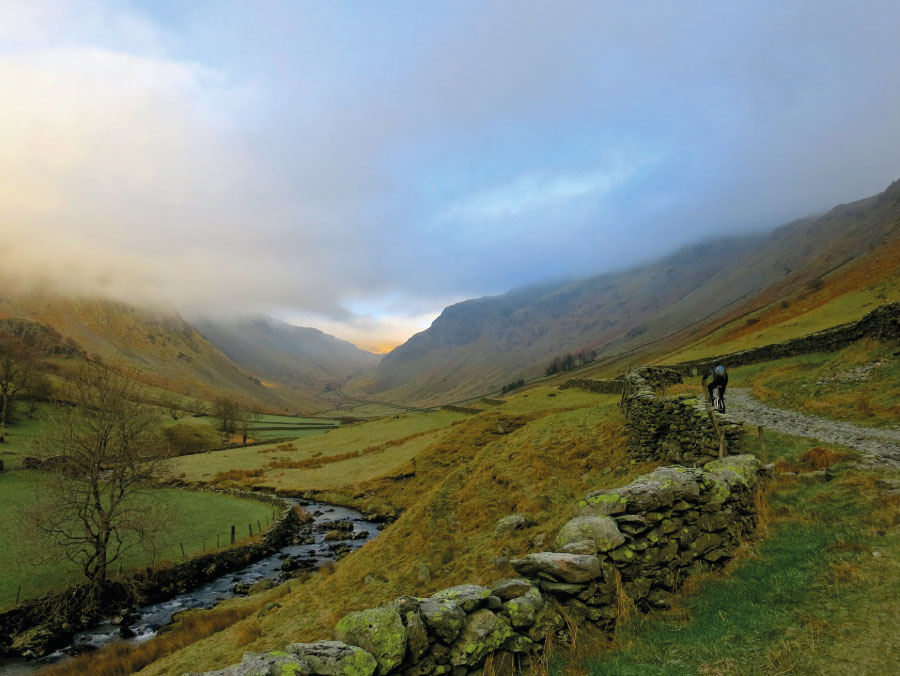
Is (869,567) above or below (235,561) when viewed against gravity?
above

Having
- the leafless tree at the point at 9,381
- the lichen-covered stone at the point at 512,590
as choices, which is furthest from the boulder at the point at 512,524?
the leafless tree at the point at 9,381

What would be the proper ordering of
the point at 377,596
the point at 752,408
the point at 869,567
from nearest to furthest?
the point at 869,567, the point at 377,596, the point at 752,408

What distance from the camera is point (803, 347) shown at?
3806 cm

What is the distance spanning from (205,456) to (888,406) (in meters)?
97.7

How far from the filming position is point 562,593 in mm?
8258

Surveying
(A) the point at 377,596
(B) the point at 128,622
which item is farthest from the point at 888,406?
(B) the point at 128,622

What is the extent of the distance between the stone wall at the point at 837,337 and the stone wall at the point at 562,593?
86.6ft

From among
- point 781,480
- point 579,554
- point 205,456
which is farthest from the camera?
point 205,456

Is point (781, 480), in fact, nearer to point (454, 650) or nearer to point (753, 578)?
point (753, 578)

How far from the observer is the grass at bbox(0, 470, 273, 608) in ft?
86.4

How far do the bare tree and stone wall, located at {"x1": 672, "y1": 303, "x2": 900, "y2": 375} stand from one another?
4960cm

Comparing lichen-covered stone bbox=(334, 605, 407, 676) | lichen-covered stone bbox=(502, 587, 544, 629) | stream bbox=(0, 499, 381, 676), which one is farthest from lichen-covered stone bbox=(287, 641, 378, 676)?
stream bbox=(0, 499, 381, 676)

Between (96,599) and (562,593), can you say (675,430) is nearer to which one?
(562,593)

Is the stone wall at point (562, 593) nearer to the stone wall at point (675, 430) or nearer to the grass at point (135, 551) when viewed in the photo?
the stone wall at point (675, 430)
